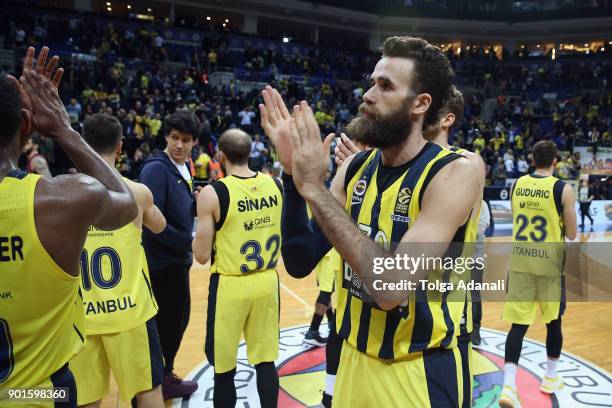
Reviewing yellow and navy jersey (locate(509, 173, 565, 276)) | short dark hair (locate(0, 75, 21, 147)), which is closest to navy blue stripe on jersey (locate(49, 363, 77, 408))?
short dark hair (locate(0, 75, 21, 147))

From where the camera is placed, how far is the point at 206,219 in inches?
143

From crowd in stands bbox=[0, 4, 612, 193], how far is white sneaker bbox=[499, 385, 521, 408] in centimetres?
814

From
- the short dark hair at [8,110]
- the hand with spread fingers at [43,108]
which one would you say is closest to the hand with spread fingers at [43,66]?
the hand with spread fingers at [43,108]

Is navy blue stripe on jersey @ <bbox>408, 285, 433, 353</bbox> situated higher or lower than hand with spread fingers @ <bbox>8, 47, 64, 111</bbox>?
lower

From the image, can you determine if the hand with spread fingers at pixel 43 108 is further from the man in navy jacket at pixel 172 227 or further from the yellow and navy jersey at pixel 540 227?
the yellow and navy jersey at pixel 540 227

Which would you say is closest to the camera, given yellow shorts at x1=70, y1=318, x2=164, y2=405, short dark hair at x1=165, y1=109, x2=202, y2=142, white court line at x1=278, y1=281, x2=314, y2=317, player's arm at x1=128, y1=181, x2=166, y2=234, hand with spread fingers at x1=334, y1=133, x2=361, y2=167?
hand with spread fingers at x1=334, y1=133, x2=361, y2=167

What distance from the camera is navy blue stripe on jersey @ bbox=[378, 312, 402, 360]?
1.97 metres

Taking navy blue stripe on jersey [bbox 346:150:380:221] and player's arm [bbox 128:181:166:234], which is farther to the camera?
player's arm [bbox 128:181:166:234]

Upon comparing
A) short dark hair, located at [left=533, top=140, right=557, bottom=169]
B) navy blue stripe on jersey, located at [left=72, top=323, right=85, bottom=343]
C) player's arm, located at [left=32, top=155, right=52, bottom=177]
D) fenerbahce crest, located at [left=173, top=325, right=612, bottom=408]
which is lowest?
fenerbahce crest, located at [left=173, top=325, right=612, bottom=408]

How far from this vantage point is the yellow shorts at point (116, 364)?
303 cm

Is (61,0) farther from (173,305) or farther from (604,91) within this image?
(604,91)

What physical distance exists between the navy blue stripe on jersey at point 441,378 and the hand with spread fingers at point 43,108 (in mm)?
1679

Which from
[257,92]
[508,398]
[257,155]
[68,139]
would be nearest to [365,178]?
[68,139]

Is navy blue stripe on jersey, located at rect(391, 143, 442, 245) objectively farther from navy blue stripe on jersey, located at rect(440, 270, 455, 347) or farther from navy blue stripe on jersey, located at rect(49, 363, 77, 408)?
navy blue stripe on jersey, located at rect(49, 363, 77, 408)
